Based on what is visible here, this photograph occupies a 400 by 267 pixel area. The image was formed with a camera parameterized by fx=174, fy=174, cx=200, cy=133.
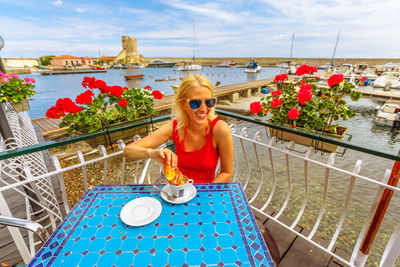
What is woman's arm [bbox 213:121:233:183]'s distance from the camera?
157 cm

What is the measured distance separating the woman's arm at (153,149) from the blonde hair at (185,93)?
0.15 meters

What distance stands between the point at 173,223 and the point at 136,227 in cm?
20

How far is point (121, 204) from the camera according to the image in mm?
1092

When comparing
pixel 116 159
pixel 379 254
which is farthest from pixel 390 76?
pixel 116 159

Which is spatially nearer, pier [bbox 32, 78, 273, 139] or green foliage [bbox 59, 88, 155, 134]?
green foliage [bbox 59, 88, 155, 134]

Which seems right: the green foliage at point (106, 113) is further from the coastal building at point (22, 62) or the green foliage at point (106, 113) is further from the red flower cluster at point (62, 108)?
the coastal building at point (22, 62)

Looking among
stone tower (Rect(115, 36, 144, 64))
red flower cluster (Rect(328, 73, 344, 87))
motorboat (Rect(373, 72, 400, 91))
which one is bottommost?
motorboat (Rect(373, 72, 400, 91))

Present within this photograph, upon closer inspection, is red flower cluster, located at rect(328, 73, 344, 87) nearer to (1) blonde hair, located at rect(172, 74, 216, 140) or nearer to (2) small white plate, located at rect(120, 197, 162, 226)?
(1) blonde hair, located at rect(172, 74, 216, 140)

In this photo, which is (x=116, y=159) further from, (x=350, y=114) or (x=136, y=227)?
(x=350, y=114)

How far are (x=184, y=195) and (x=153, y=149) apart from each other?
0.61 metres

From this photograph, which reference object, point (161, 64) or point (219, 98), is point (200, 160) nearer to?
point (219, 98)

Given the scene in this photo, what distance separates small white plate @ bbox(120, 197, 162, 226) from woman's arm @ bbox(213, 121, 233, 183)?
70cm

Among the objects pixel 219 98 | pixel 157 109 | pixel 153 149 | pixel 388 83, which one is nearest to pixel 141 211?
pixel 153 149

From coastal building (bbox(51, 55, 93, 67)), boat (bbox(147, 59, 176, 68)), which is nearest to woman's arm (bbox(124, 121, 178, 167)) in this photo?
boat (bbox(147, 59, 176, 68))
